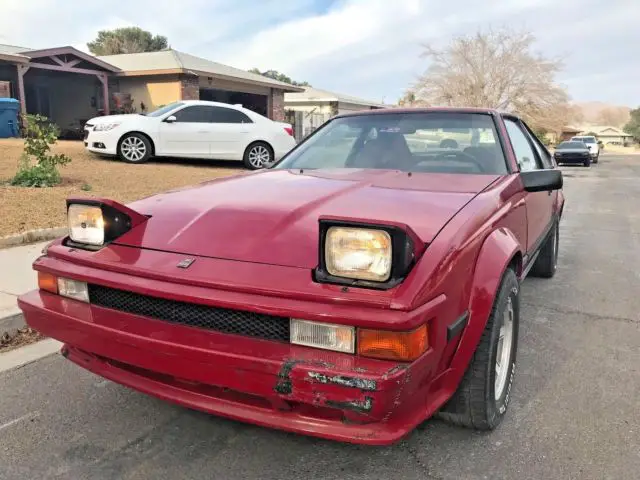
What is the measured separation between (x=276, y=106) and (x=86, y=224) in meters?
23.6

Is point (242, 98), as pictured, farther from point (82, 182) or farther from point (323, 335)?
point (323, 335)

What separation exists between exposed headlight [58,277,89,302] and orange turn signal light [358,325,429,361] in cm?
122

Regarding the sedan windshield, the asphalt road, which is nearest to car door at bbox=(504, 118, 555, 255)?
the asphalt road

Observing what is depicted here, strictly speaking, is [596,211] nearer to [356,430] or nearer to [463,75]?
[356,430]

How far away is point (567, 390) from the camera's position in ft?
9.62

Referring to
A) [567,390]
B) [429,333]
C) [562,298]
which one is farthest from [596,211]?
[429,333]

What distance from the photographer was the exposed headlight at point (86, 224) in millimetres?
2428

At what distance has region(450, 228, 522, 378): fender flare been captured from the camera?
6.94 feet

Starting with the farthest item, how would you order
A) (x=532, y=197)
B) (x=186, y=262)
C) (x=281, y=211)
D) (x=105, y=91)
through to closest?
→ (x=105, y=91), (x=532, y=197), (x=281, y=211), (x=186, y=262)

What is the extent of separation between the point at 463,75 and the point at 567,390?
40906 millimetres

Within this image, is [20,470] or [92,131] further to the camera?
[92,131]

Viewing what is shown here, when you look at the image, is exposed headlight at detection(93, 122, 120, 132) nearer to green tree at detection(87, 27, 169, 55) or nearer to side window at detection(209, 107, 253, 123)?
side window at detection(209, 107, 253, 123)

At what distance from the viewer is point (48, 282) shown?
2.44 meters

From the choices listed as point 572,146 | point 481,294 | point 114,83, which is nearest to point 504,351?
point 481,294
